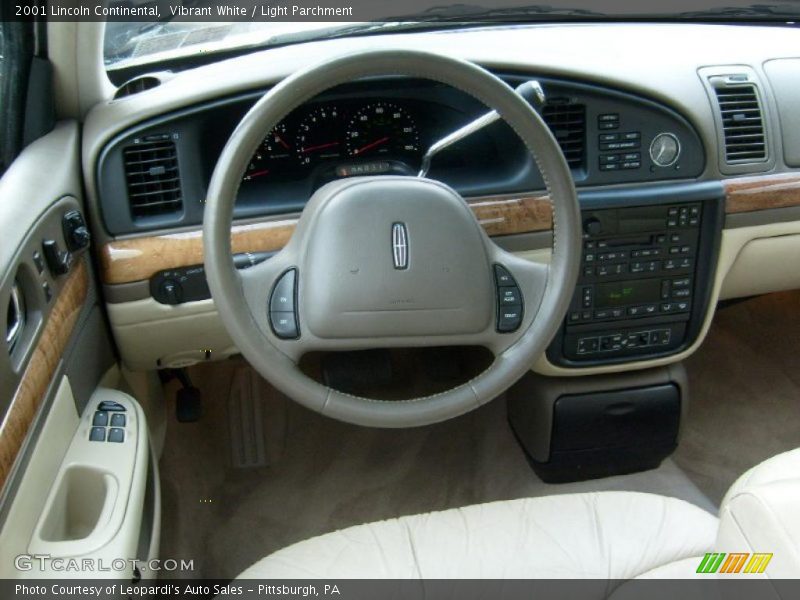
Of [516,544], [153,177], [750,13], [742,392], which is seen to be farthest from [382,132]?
[742,392]

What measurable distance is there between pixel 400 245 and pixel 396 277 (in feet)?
0.15

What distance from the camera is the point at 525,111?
106 centimetres

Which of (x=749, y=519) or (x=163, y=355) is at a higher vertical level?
(x=749, y=519)

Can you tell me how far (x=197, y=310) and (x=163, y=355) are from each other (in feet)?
0.52

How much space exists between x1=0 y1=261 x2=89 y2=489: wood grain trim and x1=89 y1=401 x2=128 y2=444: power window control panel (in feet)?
0.48

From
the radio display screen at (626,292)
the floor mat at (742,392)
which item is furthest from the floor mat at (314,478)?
the radio display screen at (626,292)

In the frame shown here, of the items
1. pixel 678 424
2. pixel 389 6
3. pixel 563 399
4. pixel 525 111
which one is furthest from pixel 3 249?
pixel 678 424

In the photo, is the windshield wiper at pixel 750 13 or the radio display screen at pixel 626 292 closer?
the radio display screen at pixel 626 292

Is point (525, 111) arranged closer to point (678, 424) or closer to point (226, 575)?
point (678, 424)

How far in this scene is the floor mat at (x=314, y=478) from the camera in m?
1.82

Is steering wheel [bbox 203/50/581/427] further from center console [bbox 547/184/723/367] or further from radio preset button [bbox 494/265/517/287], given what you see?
center console [bbox 547/184/723/367]

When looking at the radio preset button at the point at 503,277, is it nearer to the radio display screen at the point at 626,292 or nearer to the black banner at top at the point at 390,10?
the radio display screen at the point at 626,292

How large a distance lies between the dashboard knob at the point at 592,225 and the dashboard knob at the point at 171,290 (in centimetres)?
78

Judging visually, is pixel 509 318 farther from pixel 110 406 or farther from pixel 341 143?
pixel 110 406
